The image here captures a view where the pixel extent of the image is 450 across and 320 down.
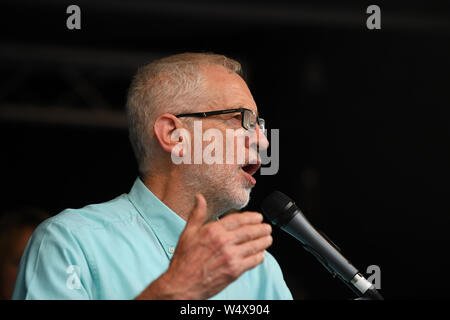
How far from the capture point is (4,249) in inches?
90.7

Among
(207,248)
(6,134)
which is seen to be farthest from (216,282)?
(6,134)

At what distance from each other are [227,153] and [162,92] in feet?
0.72

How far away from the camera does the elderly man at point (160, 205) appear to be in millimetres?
1112

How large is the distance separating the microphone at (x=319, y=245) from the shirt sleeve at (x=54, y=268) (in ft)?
1.26

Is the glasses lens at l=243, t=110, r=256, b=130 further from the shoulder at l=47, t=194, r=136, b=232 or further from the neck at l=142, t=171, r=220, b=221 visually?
the shoulder at l=47, t=194, r=136, b=232

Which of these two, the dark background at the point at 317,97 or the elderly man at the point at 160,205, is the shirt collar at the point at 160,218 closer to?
the elderly man at the point at 160,205

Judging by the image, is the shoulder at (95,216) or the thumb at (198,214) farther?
the shoulder at (95,216)

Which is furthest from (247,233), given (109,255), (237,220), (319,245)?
(109,255)

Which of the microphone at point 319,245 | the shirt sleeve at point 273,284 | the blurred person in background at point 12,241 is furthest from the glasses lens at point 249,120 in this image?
the blurred person in background at point 12,241

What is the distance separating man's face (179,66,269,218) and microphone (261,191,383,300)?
14 centimetres

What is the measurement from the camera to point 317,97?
14.8 ft

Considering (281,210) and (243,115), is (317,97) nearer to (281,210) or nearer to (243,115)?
(243,115)

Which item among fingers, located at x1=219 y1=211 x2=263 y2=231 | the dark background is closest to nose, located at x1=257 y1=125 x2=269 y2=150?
fingers, located at x1=219 y1=211 x2=263 y2=231

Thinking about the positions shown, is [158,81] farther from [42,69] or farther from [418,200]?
[42,69]
